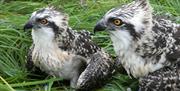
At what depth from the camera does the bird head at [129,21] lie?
874cm

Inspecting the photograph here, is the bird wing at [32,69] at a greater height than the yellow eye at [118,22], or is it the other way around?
the yellow eye at [118,22]

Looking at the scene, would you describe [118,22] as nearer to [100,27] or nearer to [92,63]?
[100,27]

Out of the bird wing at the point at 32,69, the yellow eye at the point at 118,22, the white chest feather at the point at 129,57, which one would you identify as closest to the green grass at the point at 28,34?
the bird wing at the point at 32,69

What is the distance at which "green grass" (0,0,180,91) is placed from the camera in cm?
966

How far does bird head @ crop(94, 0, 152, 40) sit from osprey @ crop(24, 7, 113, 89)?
715 millimetres

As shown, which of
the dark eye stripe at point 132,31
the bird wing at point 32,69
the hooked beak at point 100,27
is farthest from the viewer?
the bird wing at point 32,69

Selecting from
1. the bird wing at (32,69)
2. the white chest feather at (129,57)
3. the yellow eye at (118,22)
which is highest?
the yellow eye at (118,22)

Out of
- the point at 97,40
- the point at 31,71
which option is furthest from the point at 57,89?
the point at 97,40

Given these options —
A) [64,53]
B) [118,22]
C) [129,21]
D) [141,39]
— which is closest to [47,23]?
[64,53]

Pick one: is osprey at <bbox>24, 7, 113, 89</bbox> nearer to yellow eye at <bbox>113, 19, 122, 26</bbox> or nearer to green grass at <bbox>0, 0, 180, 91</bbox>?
green grass at <bbox>0, 0, 180, 91</bbox>

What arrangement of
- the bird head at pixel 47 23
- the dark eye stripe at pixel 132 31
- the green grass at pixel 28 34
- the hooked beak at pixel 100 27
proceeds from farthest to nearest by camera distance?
the green grass at pixel 28 34
the bird head at pixel 47 23
the hooked beak at pixel 100 27
the dark eye stripe at pixel 132 31

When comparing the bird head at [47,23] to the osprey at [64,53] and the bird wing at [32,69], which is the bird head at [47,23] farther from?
the bird wing at [32,69]

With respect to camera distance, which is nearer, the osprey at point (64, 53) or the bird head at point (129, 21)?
the bird head at point (129, 21)

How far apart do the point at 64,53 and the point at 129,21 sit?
1.25m
